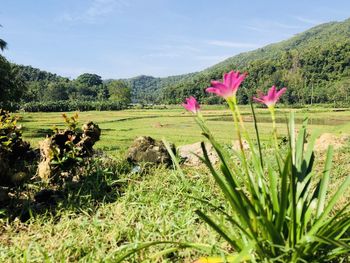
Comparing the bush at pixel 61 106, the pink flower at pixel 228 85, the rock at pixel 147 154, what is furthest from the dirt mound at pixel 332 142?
the bush at pixel 61 106

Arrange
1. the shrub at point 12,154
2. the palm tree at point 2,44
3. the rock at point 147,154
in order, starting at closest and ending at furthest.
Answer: the shrub at point 12,154
the rock at point 147,154
the palm tree at point 2,44

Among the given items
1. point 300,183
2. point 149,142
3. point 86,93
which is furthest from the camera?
point 86,93

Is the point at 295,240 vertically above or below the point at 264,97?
below

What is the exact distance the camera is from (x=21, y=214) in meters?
4.28

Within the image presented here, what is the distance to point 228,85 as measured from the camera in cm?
219

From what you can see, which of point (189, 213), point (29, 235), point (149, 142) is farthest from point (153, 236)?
point (149, 142)

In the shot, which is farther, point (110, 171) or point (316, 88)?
Answer: point (316, 88)

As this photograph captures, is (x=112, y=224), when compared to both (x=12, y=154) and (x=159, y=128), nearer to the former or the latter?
(x=12, y=154)

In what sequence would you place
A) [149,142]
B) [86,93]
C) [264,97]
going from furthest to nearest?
1. [86,93]
2. [149,142]
3. [264,97]

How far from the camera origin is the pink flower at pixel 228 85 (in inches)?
85.8

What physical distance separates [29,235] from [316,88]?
12644cm

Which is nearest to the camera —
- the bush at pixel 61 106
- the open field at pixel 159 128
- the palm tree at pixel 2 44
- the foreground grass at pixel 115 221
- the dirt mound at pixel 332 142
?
the foreground grass at pixel 115 221

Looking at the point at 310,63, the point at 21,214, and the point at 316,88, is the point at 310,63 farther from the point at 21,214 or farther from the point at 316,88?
the point at 21,214

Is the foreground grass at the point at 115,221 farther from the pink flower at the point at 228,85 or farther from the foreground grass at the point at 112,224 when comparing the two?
the pink flower at the point at 228,85
